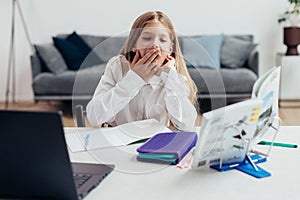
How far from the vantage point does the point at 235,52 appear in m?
4.82

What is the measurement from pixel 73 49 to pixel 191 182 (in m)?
3.92

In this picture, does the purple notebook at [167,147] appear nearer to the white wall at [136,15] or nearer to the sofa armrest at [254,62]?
the sofa armrest at [254,62]

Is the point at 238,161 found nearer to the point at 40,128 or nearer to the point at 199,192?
the point at 199,192

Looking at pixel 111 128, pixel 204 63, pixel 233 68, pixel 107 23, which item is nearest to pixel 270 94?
pixel 204 63

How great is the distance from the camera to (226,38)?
5000 millimetres

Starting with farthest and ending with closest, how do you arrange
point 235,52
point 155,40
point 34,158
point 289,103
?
point 289,103
point 235,52
point 155,40
point 34,158

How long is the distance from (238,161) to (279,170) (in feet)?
0.35

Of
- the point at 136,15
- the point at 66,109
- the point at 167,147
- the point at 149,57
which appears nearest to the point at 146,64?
the point at 149,57

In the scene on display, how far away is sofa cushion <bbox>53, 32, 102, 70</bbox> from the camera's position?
480 cm

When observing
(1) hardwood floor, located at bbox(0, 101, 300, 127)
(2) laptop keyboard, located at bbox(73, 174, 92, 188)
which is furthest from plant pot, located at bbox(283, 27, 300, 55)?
(2) laptop keyboard, located at bbox(73, 174, 92, 188)

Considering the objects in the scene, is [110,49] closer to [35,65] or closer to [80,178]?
[80,178]

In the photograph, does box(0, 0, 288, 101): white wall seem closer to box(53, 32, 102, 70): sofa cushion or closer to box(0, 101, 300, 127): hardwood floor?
box(53, 32, 102, 70): sofa cushion

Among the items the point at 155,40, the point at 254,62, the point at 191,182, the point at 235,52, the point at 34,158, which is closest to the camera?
the point at 34,158

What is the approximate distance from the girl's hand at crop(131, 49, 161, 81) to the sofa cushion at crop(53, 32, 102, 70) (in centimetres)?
330
